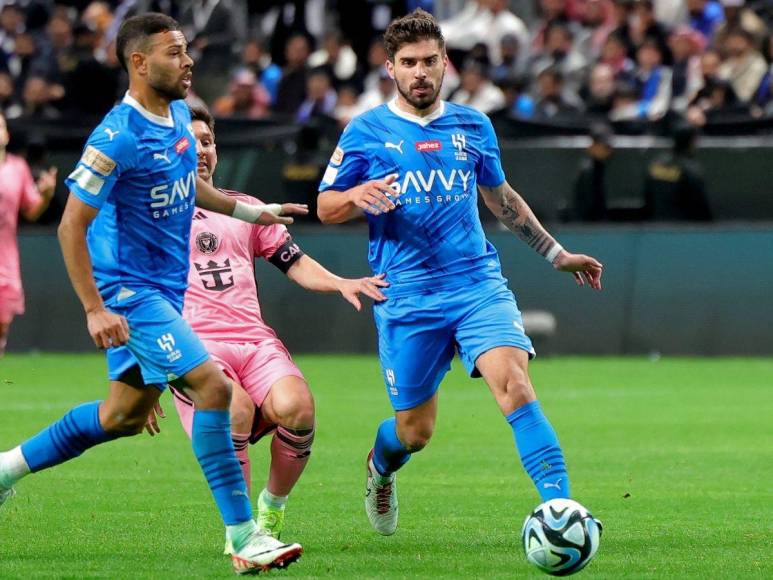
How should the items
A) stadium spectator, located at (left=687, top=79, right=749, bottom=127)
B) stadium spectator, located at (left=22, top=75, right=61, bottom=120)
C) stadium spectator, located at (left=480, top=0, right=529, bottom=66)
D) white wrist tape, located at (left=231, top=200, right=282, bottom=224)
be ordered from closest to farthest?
1. white wrist tape, located at (left=231, top=200, right=282, bottom=224)
2. stadium spectator, located at (left=687, top=79, right=749, bottom=127)
3. stadium spectator, located at (left=22, top=75, right=61, bottom=120)
4. stadium spectator, located at (left=480, top=0, right=529, bottom=66)

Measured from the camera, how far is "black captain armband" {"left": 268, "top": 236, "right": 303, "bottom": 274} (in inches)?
337

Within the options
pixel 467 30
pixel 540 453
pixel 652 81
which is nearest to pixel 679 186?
pixel 652 81

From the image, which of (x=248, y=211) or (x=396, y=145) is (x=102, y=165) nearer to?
(x=248, y=211)

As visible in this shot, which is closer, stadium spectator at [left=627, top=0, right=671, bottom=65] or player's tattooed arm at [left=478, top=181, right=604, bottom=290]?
player's tattooed arm at [left=478, top=181, right=604, bottom=290]

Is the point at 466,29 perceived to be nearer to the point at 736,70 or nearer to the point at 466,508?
the point at 736,70

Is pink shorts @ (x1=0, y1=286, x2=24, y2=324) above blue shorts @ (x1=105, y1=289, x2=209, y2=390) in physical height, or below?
below

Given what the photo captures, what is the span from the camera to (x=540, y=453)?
7355mm

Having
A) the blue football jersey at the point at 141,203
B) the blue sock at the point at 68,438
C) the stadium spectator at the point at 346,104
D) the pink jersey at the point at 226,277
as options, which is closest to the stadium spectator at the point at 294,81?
the stadium spectator at the point at 346,104

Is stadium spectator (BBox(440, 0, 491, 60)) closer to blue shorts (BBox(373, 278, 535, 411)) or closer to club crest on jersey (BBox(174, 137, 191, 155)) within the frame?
blue shorts (BBox(373, 278, 535, 411))

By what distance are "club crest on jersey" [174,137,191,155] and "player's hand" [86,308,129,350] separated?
2.74ft

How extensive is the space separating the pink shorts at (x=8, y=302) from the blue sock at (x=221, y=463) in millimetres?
9035

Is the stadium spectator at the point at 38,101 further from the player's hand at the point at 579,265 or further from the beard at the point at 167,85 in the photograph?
the beard at the point at 167,85

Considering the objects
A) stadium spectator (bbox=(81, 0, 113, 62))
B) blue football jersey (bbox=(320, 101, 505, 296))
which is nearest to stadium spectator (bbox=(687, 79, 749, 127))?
stadium spectator (bbox=(81, 0, 113, 62))

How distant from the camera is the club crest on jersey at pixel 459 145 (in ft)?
26.7
